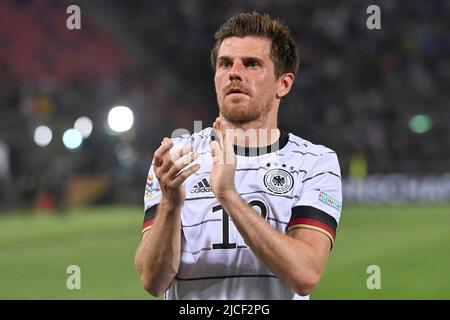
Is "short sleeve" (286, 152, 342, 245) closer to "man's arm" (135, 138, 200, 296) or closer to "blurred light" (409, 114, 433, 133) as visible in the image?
"man's arm" (135, 138, 200, 296)

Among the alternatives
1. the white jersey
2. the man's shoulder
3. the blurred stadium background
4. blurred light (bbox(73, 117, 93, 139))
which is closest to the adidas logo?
the white jersey

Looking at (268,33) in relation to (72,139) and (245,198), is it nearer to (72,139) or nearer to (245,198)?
(245,198)

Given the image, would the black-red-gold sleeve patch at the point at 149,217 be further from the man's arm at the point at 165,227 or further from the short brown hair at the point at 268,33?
the short brown hair at the point at 268,33

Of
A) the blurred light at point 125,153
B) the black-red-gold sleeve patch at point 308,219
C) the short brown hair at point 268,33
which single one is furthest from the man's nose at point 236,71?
the blurred light at point 125,153

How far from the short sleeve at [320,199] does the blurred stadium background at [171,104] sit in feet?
40.7

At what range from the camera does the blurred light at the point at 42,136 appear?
22438 mm

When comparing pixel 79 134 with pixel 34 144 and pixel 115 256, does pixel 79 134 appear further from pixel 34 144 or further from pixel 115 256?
pixel 115 256

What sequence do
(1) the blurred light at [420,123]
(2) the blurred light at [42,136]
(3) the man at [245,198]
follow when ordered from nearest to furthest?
(3) the man at [245,198]
(2) the blurred light at [42,136]
(1) the blurred light at [420,123]

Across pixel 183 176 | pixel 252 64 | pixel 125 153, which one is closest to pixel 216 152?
pixel 183 176

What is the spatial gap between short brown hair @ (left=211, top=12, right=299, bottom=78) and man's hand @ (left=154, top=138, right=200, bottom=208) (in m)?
0.53

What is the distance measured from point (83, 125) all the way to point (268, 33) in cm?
2116

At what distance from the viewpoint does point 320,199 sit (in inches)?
127

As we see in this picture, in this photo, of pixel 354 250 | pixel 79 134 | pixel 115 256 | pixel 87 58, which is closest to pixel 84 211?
pixel 79 134

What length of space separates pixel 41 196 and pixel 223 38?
19.5 meters
